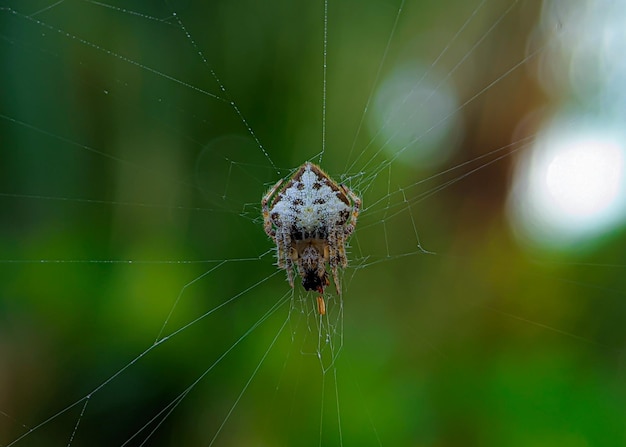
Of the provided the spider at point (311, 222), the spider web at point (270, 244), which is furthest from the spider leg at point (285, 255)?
the spider web at point (270, 244)

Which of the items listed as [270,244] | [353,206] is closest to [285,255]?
[270,244]

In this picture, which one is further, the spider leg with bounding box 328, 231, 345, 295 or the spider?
Answer: the spider leg with bounding box 328, 231, 345, 295

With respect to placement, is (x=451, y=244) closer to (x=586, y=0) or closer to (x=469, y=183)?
(x=469, y=183)

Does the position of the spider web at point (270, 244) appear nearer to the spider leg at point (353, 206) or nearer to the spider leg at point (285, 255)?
the spider leg at point (285, 255)

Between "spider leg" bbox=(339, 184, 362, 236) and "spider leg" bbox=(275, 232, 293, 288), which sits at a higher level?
"spider leg" bbox=(339, 184, 362, 236)

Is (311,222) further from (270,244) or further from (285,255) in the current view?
(270,244)

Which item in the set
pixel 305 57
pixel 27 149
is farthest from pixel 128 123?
pixel 305 57

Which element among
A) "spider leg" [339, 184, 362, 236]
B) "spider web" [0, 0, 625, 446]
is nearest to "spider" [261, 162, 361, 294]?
"spider leg" [339, 184, 362, 236]

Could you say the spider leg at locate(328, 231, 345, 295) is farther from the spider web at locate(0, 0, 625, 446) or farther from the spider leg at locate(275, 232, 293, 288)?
the spider web at locate(0, 0, 625, 446)
